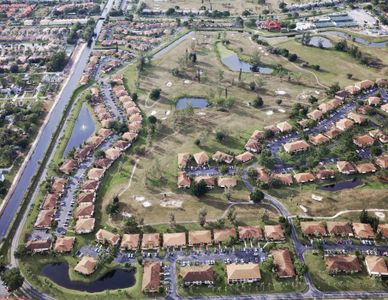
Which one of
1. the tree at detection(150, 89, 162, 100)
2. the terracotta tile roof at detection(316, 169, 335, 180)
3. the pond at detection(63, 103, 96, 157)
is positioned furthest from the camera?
the tree at detection(150, 89, 162, 100)

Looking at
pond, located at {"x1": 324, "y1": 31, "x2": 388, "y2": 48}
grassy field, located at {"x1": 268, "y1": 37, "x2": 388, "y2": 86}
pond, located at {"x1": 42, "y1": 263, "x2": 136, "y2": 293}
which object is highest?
pond, located at {"x1": 324, "y1": 31, "x2": 388, "y2": 48}

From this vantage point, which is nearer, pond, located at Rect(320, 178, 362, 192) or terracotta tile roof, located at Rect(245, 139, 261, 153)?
pond, located at Rect(320, 178, 362, 192)

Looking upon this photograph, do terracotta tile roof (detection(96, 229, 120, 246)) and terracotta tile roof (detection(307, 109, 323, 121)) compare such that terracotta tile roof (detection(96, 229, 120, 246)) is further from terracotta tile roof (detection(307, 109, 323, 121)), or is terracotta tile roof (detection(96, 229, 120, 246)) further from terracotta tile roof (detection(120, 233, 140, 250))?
terracotta tile roof (detection(307, 109, 323, 121))

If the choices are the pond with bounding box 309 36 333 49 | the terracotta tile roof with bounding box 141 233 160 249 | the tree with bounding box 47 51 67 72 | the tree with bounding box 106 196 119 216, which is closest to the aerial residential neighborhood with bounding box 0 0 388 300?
the terracotta tile roof with bounding box 141 233 160 249

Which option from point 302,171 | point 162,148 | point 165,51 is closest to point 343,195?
point 302,171

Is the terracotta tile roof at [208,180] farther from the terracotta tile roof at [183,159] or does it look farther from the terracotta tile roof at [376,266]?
the terracotta tile roof at [376,266]

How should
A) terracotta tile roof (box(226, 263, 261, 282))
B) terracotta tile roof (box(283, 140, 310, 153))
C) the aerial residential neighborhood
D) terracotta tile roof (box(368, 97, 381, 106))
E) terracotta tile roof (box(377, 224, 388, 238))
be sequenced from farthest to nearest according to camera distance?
1. terracotta tile roof (box(368, 97, 381, 106))
2. terracotta tile roof (box(283, 140, 310, 153))
3. terracotta tile roof (box(377, 224, 388, 238))
4. the aerial residential neighborhood
5. terracotta tile roof (box(226, 263, 261, 282))

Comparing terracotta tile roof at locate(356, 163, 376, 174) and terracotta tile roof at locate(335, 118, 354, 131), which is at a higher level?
terracotta tile roof at locate(335, 118, 354, 131)

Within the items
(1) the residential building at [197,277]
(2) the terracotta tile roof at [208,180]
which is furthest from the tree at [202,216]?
(1) the residential building at [197,277]
